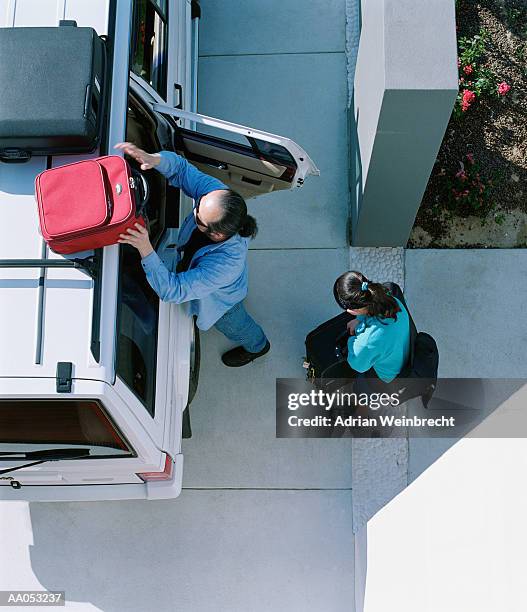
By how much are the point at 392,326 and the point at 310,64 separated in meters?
3.02

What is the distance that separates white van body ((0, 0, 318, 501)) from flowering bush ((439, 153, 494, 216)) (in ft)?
5.15

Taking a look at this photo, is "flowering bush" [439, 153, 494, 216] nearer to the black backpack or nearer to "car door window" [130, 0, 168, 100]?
the black backpack

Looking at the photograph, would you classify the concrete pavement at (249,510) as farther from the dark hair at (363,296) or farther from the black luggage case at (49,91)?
the black luggage case at (49,91)

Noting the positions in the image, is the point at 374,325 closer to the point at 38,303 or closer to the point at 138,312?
the point at 138,312

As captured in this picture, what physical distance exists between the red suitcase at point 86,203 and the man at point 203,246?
0.12 meters

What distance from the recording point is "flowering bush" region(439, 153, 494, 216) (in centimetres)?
536

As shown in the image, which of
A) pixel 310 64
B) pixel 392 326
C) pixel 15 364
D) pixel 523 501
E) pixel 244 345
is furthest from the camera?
pixel 310 64

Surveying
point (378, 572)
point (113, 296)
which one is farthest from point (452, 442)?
point (113, 296)

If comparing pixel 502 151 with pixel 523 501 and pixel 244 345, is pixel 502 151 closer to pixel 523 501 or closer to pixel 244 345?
pixel 244 345

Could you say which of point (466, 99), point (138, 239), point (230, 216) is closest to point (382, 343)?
point (230, 216)

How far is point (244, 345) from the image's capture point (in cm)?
483

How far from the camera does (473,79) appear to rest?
5.70 m

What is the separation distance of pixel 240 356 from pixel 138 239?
1.84 meters

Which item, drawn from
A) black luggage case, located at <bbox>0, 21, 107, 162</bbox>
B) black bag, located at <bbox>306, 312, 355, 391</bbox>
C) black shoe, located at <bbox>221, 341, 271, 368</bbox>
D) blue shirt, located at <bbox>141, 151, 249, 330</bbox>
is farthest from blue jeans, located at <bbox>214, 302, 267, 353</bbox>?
black luggage case, located at <bbox>0, 21, 107, 162</bbox>
